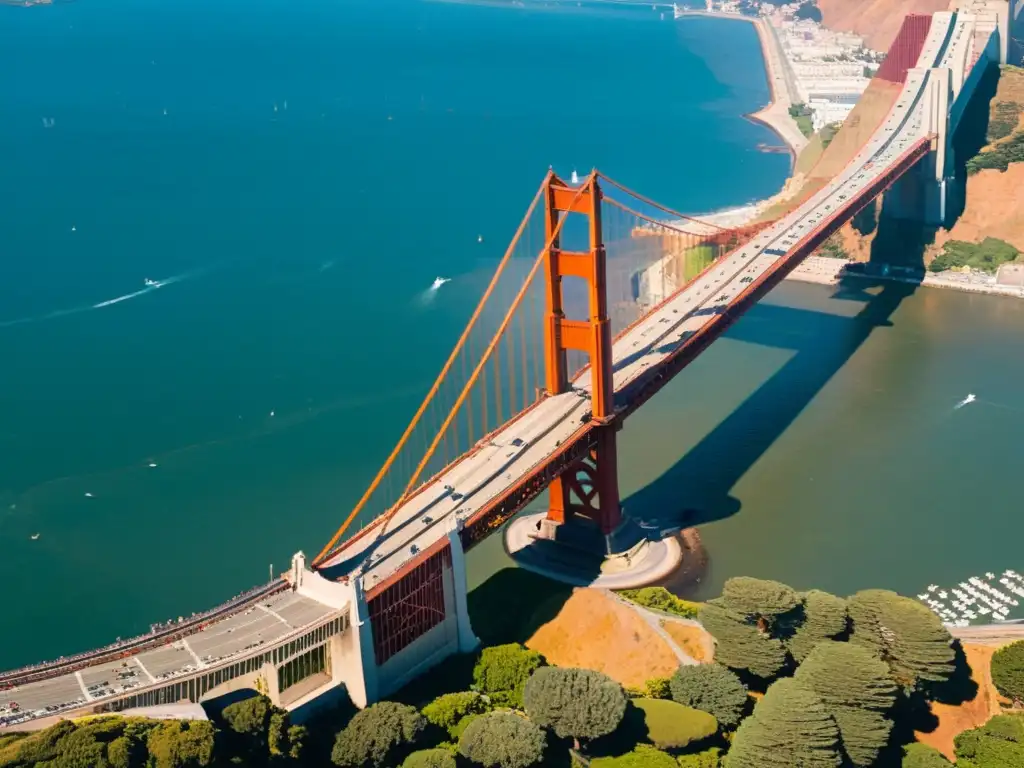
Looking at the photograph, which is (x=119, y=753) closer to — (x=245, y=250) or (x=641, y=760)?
(x=641, y=760)

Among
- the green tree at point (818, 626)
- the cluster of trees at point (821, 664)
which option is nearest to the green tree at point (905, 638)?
the cluster of trees at point (821, 664)

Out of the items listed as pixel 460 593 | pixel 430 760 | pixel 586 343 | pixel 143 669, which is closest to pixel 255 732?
pixel 143 669

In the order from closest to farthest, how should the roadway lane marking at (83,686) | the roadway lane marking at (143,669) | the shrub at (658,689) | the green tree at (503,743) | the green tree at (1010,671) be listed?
1. the roadway lane marking at (83,686)
2. the roadway lane marking at (143,669)
3. the green tree at (503,743)
4. the green tree at (1010,671)
5. the shrub at (658,689)

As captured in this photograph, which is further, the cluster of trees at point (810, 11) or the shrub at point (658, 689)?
the cluster of trees at point (810, 11)

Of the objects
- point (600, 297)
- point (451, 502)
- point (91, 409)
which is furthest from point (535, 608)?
point (91, 409)

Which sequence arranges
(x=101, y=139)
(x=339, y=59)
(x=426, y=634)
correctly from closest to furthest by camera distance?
(x=426, y=634)
(x=101, y=139)
(x=339, y=59)

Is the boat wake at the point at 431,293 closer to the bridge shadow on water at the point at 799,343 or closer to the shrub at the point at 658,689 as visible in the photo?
the bridge shadow on water at the point at 799,343

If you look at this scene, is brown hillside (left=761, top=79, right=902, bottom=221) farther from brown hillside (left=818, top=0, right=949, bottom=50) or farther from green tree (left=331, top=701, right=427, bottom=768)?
green tree (left=331, top=701, right=427, bottom=768)

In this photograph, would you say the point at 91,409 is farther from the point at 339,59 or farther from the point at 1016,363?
the point at 339,59
